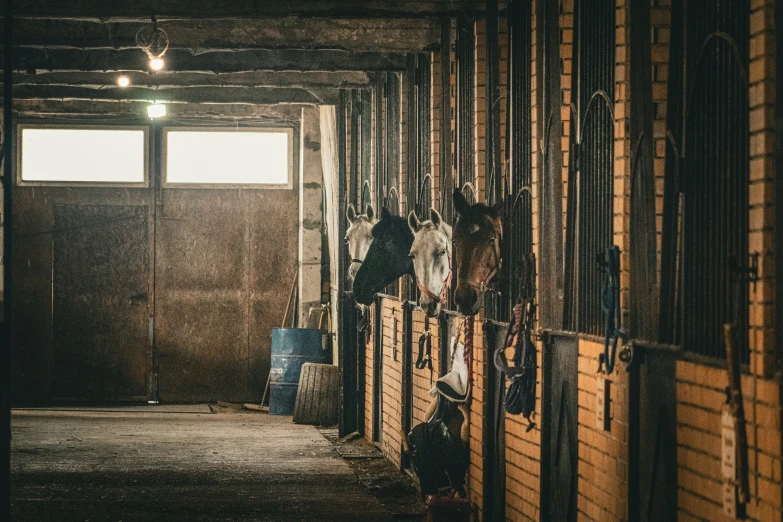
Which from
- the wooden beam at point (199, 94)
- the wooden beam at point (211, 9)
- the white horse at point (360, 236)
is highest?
the wooden beam at point (199, 94)

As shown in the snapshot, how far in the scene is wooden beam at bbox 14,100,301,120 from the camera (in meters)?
15.8

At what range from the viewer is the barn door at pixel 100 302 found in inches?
657

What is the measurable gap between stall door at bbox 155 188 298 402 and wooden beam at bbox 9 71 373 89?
404cm

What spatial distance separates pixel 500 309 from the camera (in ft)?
23.9

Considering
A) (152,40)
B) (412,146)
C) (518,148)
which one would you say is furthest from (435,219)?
(152,40)

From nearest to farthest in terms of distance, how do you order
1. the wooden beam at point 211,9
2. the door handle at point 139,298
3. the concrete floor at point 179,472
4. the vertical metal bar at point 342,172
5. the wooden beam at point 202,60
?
1. the concrete floor at point 179,472
2. the wooden beam at point 211,9
3. the wooden beam at point 202,60
4. the vertical metal bar at point 342,172
5. the door handle at point 139,298

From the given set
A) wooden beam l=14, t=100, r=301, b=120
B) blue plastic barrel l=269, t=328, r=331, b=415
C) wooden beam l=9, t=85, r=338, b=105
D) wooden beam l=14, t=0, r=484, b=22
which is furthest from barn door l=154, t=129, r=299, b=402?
wooden beam l=14, t=0, r=484, b=22

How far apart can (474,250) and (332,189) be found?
7415mm

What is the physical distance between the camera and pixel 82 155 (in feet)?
54.6

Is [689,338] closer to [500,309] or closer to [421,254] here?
[500,309]

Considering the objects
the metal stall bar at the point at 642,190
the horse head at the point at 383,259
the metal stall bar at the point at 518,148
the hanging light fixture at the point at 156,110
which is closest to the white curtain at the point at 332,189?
the hanging light fixture at the point at 156,110

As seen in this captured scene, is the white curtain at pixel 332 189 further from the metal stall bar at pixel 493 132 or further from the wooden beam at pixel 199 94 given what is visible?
the metal stall bar at pixel 493 132

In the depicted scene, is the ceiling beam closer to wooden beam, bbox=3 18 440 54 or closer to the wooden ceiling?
the wooden ceiling

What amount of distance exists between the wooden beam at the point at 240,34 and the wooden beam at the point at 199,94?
141 inches
